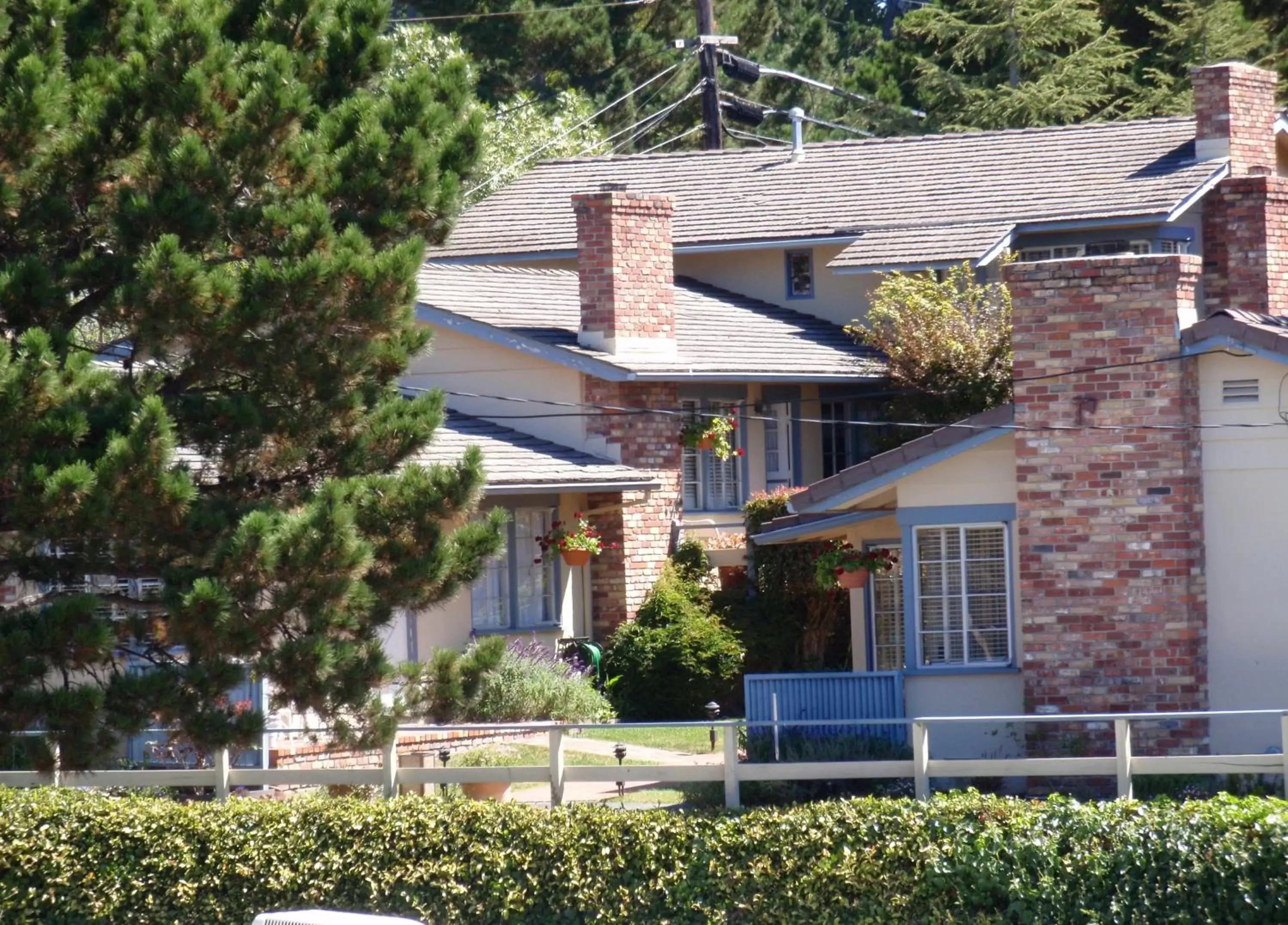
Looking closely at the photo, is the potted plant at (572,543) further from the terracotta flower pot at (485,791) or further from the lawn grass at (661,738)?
the terracotta flower pot at (485,791)

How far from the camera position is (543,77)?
46750 millimetres

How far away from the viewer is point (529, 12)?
4441 centimetres

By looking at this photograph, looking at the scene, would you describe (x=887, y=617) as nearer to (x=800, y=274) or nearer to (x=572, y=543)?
(x=572, y=543)

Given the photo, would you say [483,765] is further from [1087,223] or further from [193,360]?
[1087,223]

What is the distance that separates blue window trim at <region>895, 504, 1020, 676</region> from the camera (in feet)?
56.0

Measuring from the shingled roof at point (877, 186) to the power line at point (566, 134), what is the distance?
20.4 ft

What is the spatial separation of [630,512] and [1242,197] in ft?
30.5

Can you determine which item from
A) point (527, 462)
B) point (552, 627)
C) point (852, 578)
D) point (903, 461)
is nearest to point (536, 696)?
point (552, 627)

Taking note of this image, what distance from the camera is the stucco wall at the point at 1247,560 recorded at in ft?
53.2

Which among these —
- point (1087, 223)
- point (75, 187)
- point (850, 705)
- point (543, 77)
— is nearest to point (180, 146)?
point (75, 187)

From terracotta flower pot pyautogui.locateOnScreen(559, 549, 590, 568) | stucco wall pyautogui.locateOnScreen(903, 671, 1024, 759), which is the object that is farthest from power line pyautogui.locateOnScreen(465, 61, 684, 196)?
stucco wall pyautogui.locateOnScreen(903, 671, 1024, 759)

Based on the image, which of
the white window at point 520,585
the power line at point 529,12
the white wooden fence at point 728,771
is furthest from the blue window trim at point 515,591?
the power line at point 529,12

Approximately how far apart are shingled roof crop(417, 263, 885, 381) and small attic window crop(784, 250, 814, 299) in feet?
1.11

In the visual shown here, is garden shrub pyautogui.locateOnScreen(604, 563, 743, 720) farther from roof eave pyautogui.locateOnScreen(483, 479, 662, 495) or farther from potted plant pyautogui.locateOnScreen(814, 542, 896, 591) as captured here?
potted plant pyautogui.locateOnScreen(814, 542, 896, 591)
